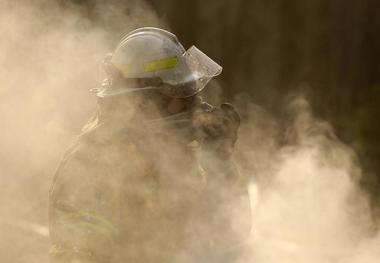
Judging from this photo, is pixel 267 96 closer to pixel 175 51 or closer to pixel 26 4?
pixel 26 4

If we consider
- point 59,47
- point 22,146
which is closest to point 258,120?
point 22,146

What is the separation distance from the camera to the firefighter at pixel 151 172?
13.0 ft

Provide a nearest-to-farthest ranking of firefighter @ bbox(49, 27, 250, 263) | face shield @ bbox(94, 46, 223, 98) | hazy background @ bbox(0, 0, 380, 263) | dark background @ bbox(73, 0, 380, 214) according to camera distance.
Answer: firefighter @ bbox(49, 27, 250, 263)
face shield @ bbox(94, 46, 223, 98)
hazy background @ bbox(0, 0, 380, 263)
dark background @ bbox(73, 0, 380, 214)

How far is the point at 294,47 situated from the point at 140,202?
23.1 feet

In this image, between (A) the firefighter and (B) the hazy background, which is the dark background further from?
(A) the firefighter

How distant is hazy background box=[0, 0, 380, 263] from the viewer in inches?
242

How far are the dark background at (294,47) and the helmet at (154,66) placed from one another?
5.54m

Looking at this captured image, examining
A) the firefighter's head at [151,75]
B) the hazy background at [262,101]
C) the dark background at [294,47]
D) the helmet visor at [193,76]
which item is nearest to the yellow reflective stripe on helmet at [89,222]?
the firefighter's head at [151,75]

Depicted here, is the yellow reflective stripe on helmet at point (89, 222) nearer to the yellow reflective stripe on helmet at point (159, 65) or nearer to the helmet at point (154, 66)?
the helmet at point (154, 66)

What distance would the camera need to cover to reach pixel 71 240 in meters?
3.85

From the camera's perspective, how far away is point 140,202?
4062mm

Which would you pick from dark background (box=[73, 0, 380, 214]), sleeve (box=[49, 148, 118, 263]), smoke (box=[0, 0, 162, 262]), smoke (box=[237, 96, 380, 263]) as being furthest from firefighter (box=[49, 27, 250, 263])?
dark background (box=[73, 0, 380, 214])

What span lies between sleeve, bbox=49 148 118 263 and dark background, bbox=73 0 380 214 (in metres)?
6.06

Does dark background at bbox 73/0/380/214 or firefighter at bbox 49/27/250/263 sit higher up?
dark background at bbox 73/0/380/214
